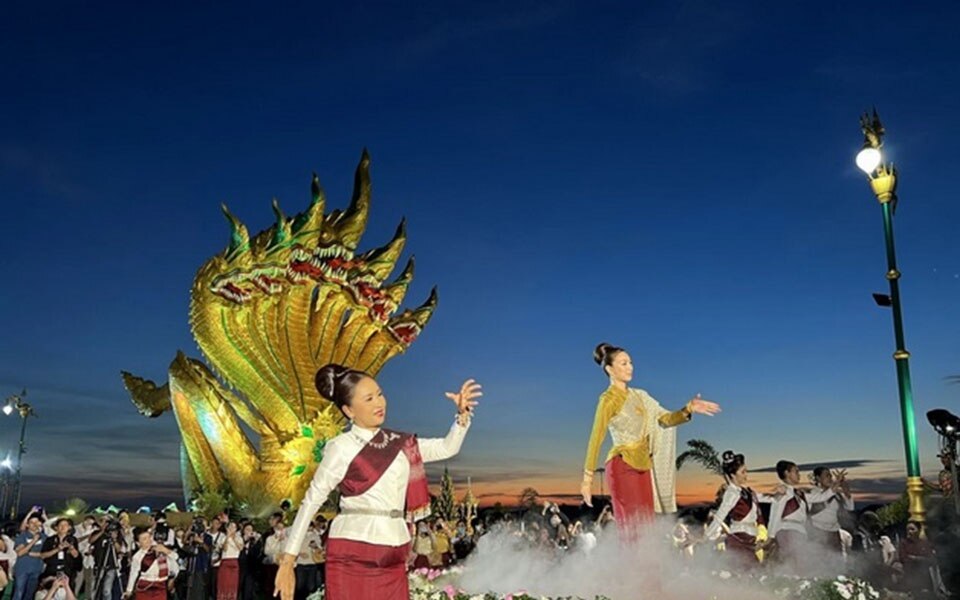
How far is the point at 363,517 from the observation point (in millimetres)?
4941

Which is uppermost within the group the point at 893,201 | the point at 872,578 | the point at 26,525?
the point at 893,201

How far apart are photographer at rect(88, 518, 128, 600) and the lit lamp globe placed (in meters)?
12.3

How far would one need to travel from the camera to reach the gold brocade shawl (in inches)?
307

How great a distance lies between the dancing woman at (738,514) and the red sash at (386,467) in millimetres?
4304

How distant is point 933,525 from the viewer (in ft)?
40.5

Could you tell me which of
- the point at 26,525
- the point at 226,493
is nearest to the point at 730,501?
the point at 26,525

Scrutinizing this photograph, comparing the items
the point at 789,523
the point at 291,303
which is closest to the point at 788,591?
the point at 789,523

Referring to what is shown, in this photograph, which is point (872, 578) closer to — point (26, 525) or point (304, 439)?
point (26, 525)

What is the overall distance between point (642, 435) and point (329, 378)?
143 inches

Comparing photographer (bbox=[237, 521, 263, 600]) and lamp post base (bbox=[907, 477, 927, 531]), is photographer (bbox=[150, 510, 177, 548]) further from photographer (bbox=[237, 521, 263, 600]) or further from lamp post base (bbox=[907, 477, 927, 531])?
lamp post base (bbox=[907, 477, 927, 531])

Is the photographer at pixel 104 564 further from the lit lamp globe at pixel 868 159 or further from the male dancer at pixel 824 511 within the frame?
the lit lamp globe at pixel 868 159

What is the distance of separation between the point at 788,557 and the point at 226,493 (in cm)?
1582

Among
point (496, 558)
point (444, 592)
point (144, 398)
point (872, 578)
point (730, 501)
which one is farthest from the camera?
point (144, 398)

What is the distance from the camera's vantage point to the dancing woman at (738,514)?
8.55 m
